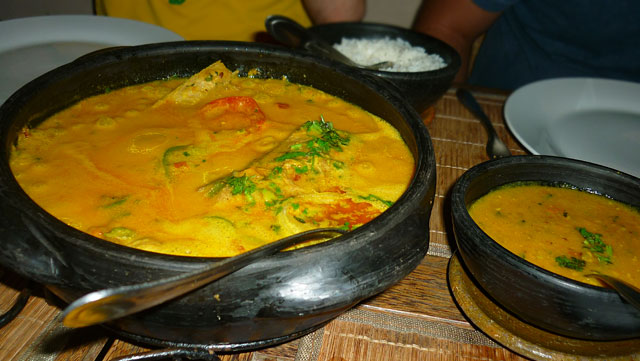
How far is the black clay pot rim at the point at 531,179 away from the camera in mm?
1109

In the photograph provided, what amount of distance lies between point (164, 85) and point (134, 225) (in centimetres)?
80

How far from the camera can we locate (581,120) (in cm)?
240

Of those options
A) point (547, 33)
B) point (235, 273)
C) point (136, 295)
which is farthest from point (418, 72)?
point (547, 33)

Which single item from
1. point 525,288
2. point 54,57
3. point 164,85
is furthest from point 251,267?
point 54,57

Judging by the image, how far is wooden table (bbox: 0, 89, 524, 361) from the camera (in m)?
1.21

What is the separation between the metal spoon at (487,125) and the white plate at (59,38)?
1497 millimetres

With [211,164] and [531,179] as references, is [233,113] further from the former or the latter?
[531,179]

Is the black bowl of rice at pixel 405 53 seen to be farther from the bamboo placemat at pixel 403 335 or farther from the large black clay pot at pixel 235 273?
the large black clay pot at pixel 235 273

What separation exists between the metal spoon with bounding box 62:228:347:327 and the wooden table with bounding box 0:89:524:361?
1.52ft

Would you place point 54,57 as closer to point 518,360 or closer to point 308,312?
point 308,312

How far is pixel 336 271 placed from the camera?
958mm

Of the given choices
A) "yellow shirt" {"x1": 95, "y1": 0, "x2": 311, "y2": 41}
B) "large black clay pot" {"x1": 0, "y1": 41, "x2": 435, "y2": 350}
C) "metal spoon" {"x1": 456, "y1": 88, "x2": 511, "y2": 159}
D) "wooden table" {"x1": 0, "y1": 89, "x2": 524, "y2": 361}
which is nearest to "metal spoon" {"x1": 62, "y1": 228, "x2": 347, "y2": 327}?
"large black clay pot" {"x1": 0, "y1": 41, "x2": 435, "y2": 350}

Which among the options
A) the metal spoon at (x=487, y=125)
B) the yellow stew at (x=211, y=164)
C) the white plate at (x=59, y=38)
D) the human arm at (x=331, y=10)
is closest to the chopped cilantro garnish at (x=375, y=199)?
the yellow stew at (x=211, y=164)

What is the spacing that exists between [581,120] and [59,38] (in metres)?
2.71
